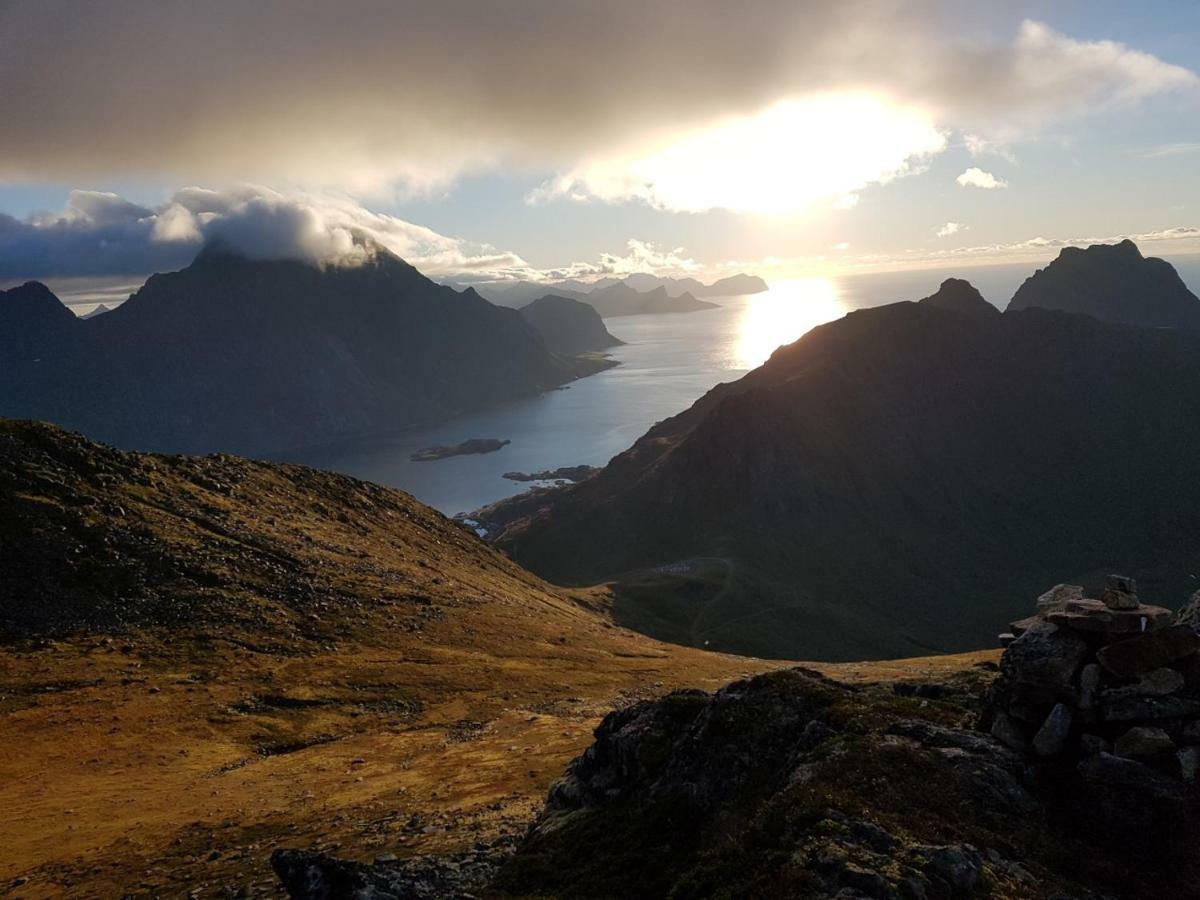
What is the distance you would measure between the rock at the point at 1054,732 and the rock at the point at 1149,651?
180cm

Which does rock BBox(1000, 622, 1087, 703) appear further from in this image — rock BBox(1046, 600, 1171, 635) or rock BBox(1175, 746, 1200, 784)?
rock BBox(1175, 746, 1200, 784)

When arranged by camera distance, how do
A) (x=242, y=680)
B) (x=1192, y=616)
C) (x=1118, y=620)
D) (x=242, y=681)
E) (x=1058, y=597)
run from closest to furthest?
(x=1118, y=620)
(x=1192, y=616)
(x=1058, y=597)
(x=242, y=681)
(x=242, y=680)

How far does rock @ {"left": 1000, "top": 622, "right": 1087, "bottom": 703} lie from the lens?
68.2 ft

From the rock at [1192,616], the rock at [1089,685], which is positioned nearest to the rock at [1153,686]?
the rock at [1089,685]

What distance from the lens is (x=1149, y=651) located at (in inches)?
784

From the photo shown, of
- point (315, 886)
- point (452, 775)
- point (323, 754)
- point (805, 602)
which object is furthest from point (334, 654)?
point (805, 602)

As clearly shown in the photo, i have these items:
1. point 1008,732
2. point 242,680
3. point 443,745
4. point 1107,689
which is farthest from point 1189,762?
point 242,680

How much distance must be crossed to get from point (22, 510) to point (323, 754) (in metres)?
42.1

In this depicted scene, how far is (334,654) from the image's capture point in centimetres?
6353

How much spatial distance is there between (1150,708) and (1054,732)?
249 centimetres

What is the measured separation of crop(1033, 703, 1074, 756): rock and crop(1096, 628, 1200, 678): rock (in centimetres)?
180

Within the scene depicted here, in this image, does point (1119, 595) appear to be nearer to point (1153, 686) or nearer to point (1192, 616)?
point (1153, 686)

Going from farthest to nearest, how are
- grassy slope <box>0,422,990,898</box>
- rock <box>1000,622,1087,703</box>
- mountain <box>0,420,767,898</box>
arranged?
1. grassy slope <box>0,422,990,898</box>
2. mountain <box>0,420,767,898</box>
3. rock <box>1000,622,1087,703</box>

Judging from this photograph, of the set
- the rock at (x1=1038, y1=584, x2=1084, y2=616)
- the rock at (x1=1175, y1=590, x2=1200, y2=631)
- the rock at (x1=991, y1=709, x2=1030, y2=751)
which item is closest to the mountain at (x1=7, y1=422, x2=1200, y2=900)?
the rock at (x1=991, y1=709, x2=1030, y2=751)
